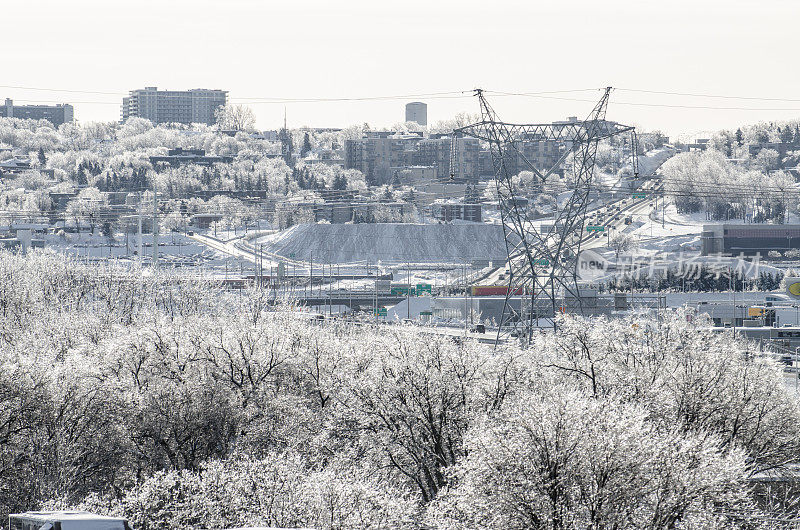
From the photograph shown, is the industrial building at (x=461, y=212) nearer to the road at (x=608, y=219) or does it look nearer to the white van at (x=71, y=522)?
the road at (x=608, y=219)

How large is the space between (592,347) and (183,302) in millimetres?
44684

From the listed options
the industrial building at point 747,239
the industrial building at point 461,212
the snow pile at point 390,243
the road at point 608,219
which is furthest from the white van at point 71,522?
the industrial building at point 461,212

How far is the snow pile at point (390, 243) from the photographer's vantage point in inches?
5891

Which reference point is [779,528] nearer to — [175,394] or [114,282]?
[175,394]

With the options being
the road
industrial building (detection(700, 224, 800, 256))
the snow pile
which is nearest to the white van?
the road

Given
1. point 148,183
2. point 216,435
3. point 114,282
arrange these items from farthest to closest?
point 148,183 < point 114,282 < point 216,435

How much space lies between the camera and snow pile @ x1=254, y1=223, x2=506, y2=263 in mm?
149625

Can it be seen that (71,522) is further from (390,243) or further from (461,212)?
(461,212)

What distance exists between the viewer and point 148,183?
197 meters

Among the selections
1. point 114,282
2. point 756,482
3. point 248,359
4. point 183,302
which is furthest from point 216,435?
point 114,282

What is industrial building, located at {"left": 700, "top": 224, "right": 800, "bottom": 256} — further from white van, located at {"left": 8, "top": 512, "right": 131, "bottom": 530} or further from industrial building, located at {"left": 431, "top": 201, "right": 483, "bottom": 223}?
white van, located at {"left": 8, "top": 512, "right": 131, "bottom": 530}

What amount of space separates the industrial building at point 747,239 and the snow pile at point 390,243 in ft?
89.2

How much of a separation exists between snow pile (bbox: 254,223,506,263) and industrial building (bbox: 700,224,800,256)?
2718 centimetres

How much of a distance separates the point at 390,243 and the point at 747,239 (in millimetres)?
46441
